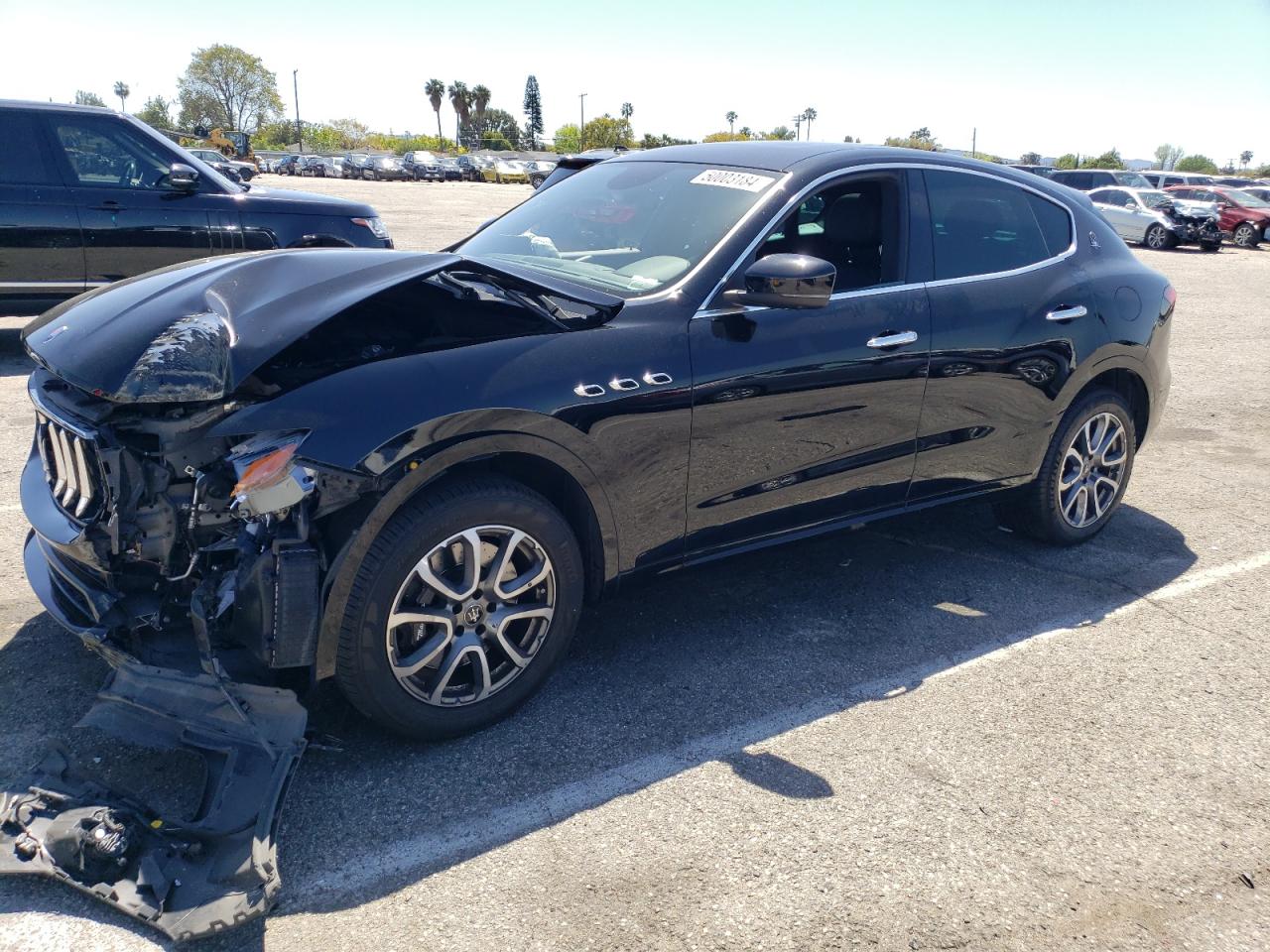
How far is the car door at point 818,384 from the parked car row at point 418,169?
189 feet

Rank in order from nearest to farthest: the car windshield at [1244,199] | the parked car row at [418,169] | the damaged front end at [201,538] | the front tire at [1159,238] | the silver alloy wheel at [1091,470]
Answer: the damaged front end at [201,538], the silver alloy wheel at [1091,470], the front tire at [1159,238], the car windshield at [1244,199], the parked car row at [418,169]

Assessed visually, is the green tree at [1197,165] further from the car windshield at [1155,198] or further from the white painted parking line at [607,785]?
the white painted parking line at [607,785]

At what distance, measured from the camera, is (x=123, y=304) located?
324 centimetres

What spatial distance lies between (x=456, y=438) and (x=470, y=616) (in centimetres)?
57

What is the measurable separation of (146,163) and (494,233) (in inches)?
194

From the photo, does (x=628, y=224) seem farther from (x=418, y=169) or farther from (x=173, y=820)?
(x=418, y=169)

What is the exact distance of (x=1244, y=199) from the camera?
97.0 feet

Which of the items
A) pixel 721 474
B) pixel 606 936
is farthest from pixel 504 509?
pixel 606 936

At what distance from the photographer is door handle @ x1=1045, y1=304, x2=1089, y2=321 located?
4500 mm

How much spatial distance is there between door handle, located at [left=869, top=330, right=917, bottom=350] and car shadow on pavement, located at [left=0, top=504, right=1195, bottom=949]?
84 cm

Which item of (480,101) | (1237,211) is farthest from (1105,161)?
(480,101)

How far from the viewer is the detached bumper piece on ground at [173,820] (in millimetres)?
2316

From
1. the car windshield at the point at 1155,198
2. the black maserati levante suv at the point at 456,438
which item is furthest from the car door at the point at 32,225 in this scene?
the car windshield at the point at 1155,198

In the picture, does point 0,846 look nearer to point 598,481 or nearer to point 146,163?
point 598,481
